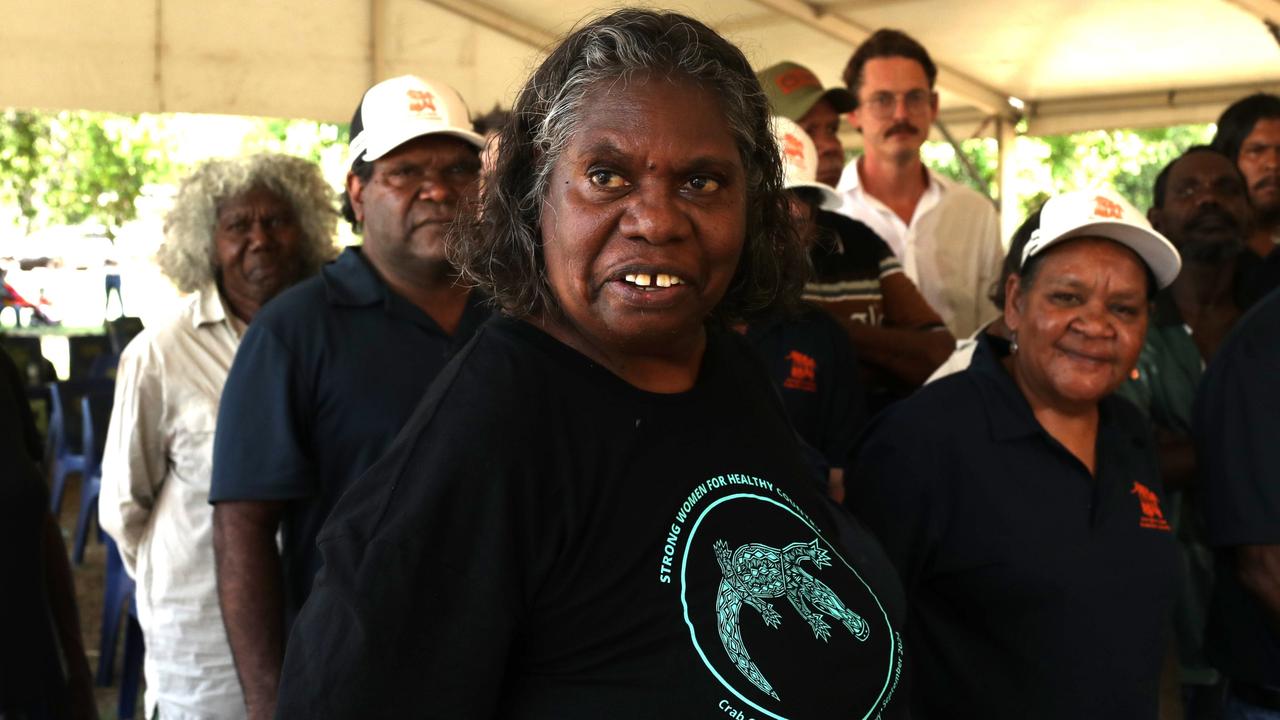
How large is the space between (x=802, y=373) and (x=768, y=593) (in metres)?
1.64

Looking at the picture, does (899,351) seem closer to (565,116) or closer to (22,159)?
(565,116)

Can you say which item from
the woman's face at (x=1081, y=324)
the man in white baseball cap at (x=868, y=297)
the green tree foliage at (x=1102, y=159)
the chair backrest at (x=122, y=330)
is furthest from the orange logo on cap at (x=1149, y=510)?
the green tree foliage at (x=1102, y=159)

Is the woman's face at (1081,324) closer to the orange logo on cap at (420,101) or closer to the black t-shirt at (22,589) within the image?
the orange logo on cap at (420,101)

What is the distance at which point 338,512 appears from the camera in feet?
4.03

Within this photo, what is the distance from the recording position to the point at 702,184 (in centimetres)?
139

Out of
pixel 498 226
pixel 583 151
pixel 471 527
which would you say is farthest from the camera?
pixel 498 226

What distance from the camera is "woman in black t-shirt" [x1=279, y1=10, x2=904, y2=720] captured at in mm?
1183

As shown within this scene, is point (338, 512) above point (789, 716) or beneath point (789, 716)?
above

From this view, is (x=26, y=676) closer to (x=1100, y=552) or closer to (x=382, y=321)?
(x=382, y=321)

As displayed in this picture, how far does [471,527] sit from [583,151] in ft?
1.40

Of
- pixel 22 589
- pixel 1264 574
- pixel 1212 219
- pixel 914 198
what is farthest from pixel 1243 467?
pixel 22 589

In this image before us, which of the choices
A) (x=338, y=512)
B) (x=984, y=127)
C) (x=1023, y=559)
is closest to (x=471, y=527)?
(x=338, y=512)

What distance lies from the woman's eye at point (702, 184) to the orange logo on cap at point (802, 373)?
1.55 meters

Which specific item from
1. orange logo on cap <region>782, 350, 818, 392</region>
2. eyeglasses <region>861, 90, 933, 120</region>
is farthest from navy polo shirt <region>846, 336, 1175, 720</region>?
eyeglasses <region>861, 90, 933, 120</region>
